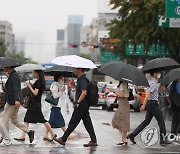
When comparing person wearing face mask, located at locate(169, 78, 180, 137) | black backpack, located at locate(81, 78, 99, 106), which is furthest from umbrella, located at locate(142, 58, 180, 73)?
black backpack, located at locate(81, 78, 99, 106)

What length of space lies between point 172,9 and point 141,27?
9.88m

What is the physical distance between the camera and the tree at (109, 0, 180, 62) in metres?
30.1

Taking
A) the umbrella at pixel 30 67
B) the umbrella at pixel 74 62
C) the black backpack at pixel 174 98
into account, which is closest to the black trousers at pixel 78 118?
the umbrella at pixel 74 62

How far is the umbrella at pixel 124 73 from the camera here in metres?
12.4

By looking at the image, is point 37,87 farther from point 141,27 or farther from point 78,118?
point 141,27

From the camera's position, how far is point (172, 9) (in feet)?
71.7

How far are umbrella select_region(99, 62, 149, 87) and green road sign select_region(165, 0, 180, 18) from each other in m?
9.59

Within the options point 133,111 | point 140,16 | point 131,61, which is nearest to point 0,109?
point 133,111

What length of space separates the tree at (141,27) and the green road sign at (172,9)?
6.10 metres

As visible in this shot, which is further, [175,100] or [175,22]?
[175,22]

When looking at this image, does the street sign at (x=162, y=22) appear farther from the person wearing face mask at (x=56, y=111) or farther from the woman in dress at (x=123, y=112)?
the woman in dress at (x=123, y=112)

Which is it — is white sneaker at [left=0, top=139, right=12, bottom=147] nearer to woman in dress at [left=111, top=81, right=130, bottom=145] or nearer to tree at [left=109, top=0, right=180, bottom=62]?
woman in dress at [left=111, top=81, right=130, bottom=145]

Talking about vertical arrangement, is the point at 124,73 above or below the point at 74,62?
below

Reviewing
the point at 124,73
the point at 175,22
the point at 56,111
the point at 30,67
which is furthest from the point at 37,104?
the point at 175,22
